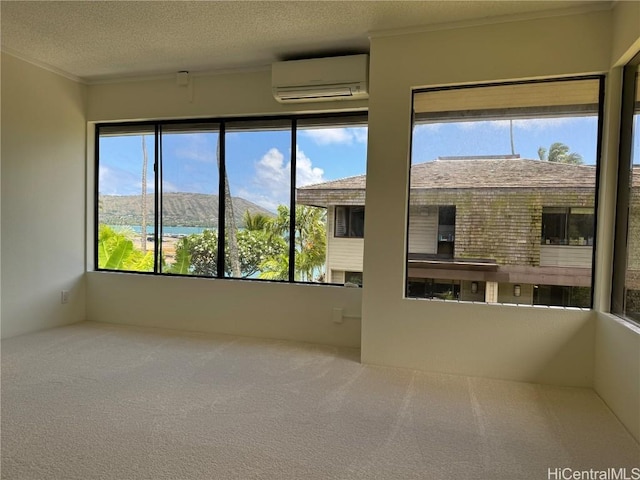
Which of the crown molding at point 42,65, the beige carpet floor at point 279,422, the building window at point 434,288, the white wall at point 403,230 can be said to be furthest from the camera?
the crown molding at point 42,65

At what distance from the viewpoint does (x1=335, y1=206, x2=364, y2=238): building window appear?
3791mm

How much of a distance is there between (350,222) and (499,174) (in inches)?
54.3

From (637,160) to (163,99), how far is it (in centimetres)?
423

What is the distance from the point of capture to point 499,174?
3117 millimetres

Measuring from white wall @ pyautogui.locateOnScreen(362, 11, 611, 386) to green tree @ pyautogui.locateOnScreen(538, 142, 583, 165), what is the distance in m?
0.53

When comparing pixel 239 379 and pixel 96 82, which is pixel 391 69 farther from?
pixel 96 82

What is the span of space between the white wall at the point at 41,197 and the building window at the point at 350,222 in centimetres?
301

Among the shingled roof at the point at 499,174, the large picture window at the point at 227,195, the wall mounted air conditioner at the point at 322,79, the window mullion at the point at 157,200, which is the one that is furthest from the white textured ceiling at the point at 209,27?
the shingled roof at the point at 499,174

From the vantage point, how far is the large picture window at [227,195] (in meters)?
3.91

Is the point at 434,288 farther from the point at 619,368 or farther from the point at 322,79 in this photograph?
the point at 322,79

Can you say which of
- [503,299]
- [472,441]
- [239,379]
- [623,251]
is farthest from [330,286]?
[623,251]

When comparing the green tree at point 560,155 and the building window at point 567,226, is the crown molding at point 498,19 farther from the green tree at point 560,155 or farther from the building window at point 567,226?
the building window at point 567,226

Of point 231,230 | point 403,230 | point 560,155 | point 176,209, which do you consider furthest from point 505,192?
point 176,209

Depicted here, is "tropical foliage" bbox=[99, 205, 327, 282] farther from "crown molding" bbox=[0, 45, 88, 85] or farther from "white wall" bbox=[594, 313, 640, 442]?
"white wall" bbox=[594, 313, 640, 442]
